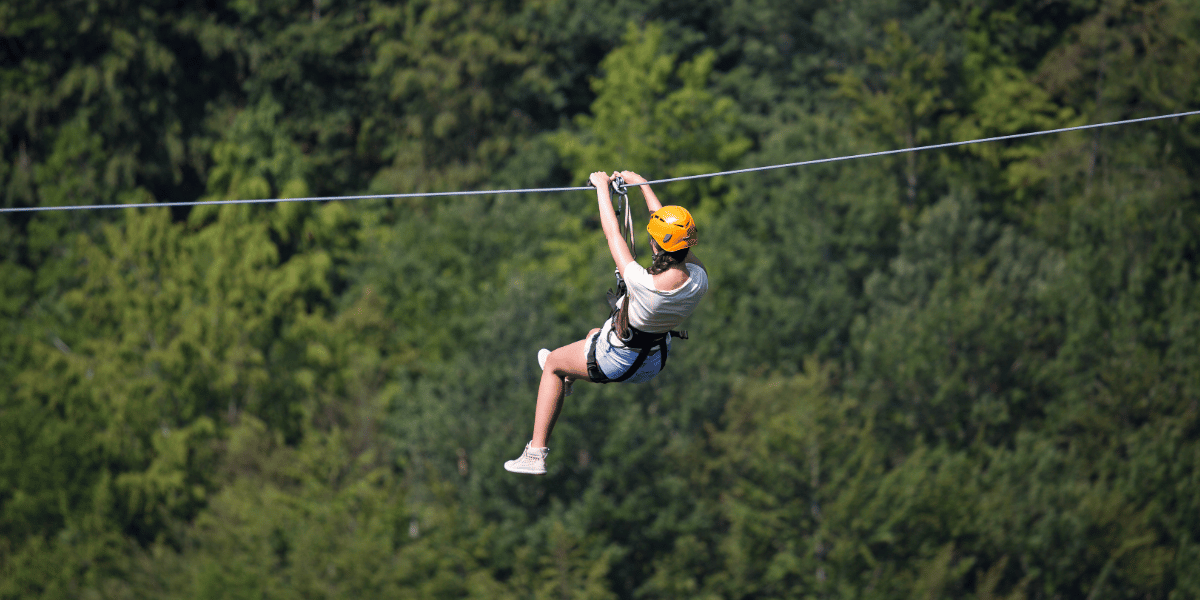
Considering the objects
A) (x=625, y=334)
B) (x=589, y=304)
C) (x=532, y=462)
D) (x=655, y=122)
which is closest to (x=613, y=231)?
(x=625, y=334)

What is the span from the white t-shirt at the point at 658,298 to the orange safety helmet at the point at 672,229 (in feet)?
0.64

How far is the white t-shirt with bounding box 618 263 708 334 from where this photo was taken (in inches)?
239

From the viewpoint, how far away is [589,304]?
93.8 ft

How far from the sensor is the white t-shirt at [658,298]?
6062 mm

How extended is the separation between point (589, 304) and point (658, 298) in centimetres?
2255

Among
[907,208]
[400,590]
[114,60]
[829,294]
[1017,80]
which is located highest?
[114,60]

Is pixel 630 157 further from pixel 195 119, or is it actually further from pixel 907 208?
pixel 195 119

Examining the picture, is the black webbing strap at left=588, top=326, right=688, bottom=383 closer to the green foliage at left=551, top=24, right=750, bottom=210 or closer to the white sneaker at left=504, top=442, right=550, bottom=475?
the white sneaker at left=504, top=442, right=550, bottom=475

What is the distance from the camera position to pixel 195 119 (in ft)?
119

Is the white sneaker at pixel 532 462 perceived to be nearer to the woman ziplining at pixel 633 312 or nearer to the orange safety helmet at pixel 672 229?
the woman ziplining at pixel 633 312

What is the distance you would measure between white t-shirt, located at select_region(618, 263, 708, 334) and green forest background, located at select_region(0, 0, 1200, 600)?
Result: 1807 centimetres

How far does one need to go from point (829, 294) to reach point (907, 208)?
3.17 metres

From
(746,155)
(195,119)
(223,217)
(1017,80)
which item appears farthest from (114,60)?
(1017,80)

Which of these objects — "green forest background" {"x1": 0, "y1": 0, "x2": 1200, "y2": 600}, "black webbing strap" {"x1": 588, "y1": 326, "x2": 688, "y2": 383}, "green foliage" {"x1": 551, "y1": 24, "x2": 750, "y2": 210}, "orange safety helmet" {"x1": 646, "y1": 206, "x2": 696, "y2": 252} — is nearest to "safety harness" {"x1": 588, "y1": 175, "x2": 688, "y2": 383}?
"black webbing strap" {"x1": 588, "y1": 326, "x2": 688, "y2": 383}
